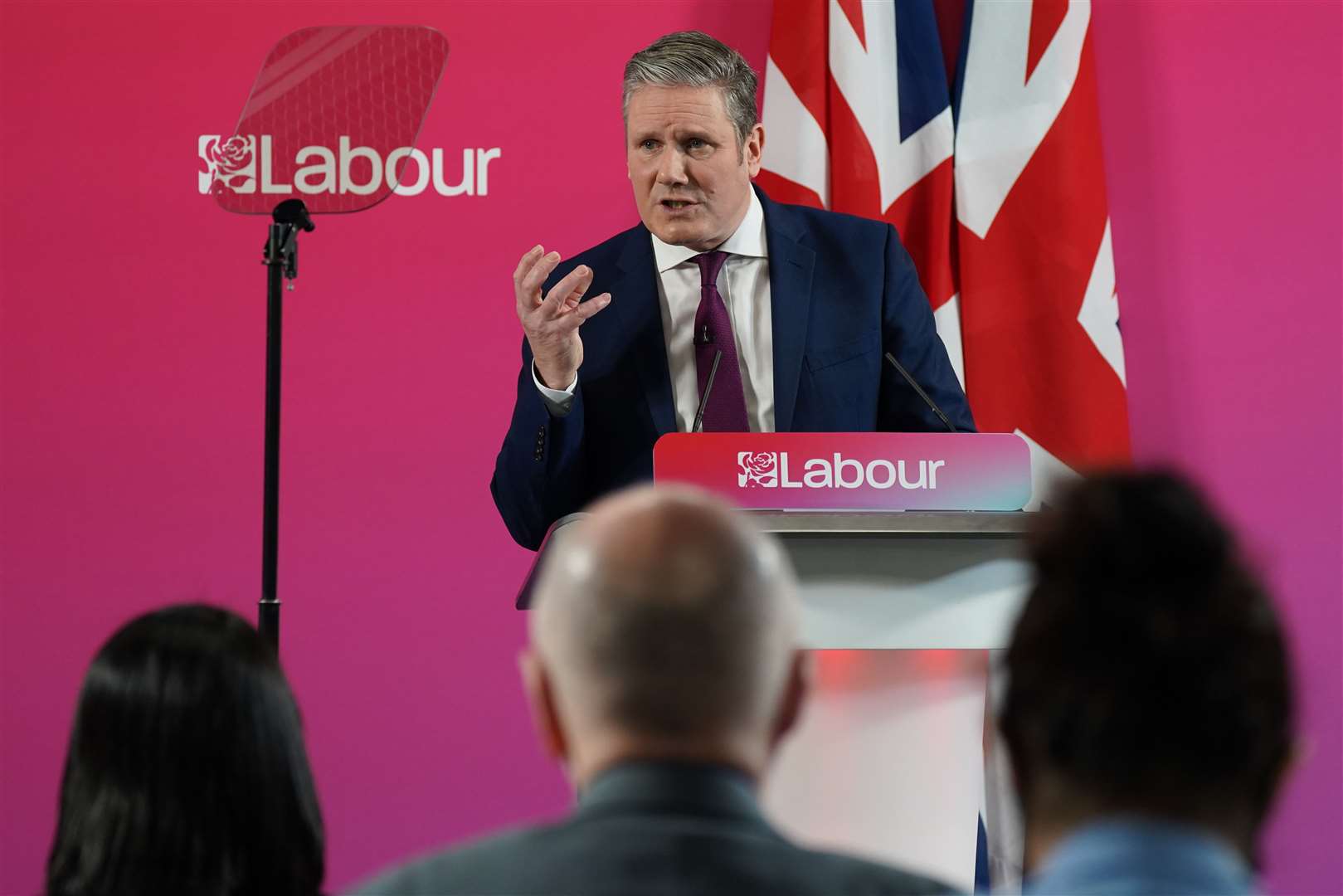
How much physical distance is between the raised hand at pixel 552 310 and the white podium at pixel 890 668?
1.51ft

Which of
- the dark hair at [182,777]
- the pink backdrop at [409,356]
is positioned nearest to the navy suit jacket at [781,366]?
the pink backdrop at [409,356]

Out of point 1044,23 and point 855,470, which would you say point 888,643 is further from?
point 1044,23

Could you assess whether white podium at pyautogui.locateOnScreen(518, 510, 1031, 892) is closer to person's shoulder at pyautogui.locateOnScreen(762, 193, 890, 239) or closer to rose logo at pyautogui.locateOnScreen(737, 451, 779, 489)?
rose logo at pyautogui.locateOnScreen(737, 451, 779, 489)

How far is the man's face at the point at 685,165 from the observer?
8.87ft

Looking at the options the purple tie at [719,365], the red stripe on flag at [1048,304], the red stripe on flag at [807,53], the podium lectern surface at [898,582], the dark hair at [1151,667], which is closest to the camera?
the dark hair at [1151,667]

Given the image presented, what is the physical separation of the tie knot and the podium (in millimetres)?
847

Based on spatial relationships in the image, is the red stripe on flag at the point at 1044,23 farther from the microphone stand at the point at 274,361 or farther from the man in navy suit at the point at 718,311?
the microphone stand at the point at 274,361

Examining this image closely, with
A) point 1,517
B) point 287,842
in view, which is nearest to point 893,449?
point 287,842

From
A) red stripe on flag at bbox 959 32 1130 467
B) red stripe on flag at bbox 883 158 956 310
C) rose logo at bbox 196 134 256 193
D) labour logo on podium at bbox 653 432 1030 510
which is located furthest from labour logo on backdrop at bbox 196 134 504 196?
red stripe on flag at bbox 959 32 1130 467

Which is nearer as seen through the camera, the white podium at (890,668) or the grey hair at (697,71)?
the white podium at (890,668)

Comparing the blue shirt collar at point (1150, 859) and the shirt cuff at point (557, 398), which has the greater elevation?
the shirt cuff at point (557, 398)

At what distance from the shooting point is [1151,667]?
72 cm

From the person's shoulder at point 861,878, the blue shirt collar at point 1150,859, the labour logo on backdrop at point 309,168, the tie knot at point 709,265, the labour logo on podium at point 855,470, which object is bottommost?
the person's shoulder at point 861,878

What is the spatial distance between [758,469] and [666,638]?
1051mm
